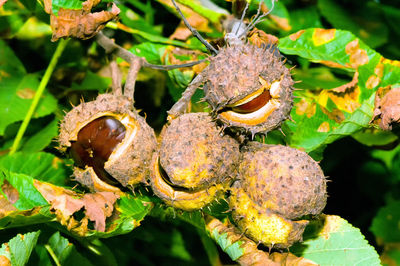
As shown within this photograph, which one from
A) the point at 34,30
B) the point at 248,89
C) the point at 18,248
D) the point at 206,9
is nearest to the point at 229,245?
the point at 248,89

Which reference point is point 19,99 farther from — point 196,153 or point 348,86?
point 348,86

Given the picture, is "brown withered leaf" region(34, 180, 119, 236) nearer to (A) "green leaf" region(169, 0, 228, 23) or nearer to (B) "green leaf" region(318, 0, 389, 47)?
(A) "green leaf" region(169, 0, 228, 23)

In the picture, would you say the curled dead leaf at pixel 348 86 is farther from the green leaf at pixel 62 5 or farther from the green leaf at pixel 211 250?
the green leaf at pixel 62 5

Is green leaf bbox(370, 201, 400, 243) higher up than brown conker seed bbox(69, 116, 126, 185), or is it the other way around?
brown conker seed bbox(69, 116, 126, 185)

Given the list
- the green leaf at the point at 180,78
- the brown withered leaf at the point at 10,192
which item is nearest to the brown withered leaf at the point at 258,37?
the green leaf at the point at 180,78

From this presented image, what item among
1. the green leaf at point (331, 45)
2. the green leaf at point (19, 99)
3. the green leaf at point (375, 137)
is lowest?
the green leaf at point (375, 137)

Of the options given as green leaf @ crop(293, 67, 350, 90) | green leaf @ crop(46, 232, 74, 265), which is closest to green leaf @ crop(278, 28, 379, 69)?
green leaf @ crop(293, 67, 350, 90)
